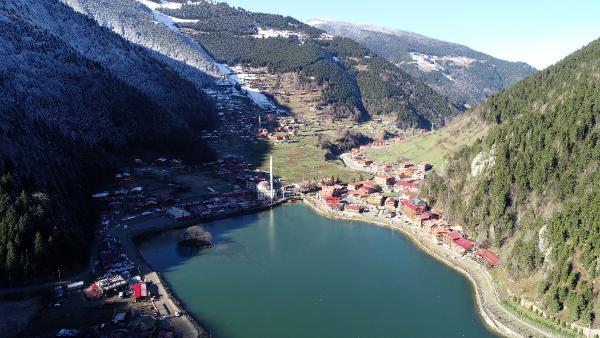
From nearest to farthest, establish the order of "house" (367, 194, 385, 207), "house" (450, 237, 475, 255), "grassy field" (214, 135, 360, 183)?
"house" (450, 237, 475, 255)
"house" (367, 194, 385, 207)
"grassy field" (214, 135, 360, 183)

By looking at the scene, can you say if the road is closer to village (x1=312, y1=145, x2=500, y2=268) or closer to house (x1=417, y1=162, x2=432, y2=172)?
village (x1=312, y1=145, x2=500, y2=268)

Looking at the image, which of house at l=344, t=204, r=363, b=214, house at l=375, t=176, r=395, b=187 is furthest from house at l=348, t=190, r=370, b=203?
house at l=375, t=176, r=395, b=187

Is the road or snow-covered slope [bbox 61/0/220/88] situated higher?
snow-covered slope [bbox 61/0/220/88]

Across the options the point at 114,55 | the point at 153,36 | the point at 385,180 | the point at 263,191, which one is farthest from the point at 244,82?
the point at 263,191

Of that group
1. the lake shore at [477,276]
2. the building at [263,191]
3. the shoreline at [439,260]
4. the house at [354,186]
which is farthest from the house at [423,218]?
the building at [263,191]

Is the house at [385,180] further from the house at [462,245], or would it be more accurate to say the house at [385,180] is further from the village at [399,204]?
the house at [462,245]

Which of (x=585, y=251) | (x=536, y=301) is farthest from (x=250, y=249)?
(x=585, y=251)
